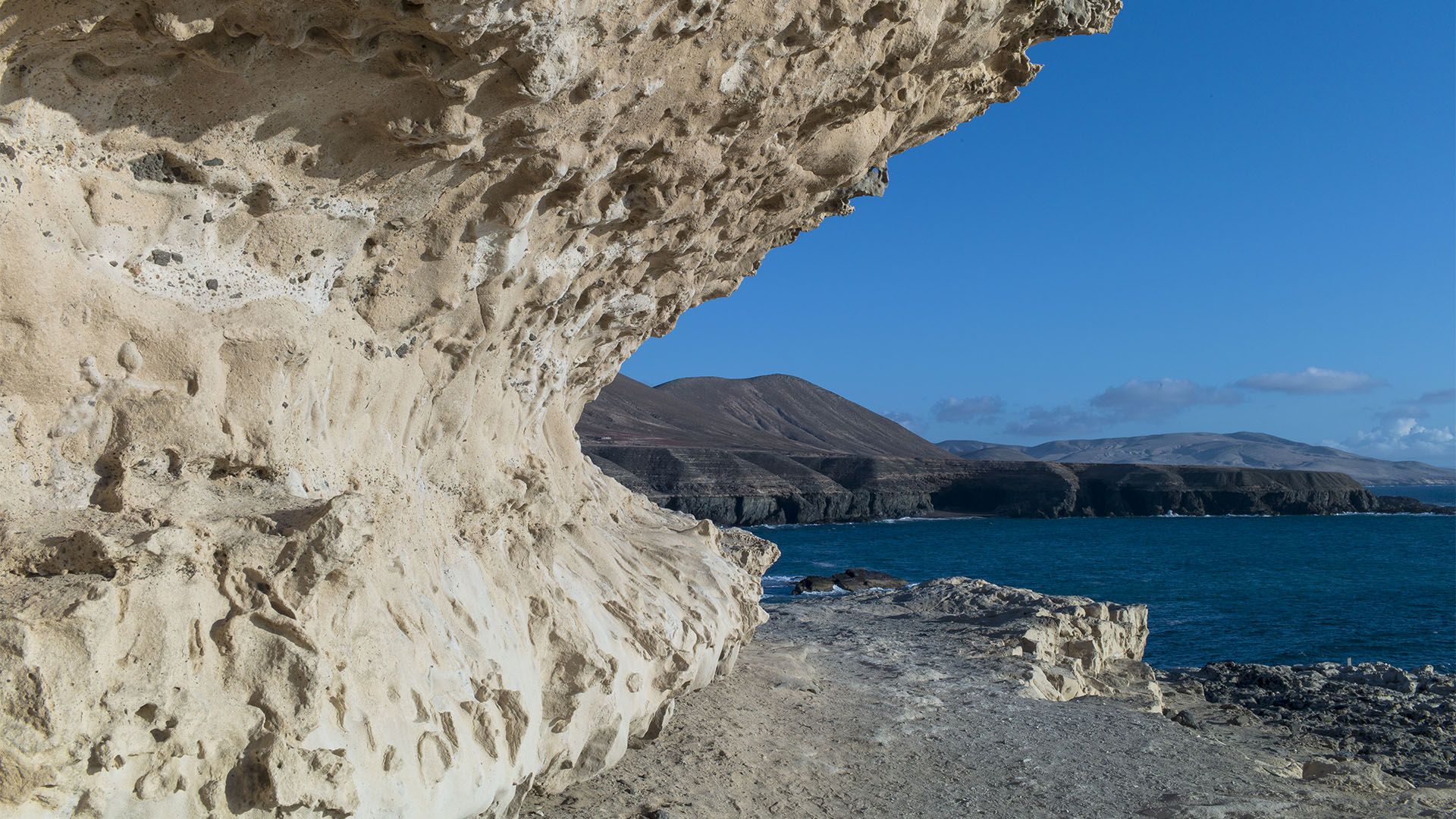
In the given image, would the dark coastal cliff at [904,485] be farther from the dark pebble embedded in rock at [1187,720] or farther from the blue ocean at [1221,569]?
the dark pebble embedded in rock at [1187,720]

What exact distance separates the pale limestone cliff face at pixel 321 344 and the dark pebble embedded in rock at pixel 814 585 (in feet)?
59.6

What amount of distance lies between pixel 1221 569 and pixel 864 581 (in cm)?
2090

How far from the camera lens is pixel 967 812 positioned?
627cm

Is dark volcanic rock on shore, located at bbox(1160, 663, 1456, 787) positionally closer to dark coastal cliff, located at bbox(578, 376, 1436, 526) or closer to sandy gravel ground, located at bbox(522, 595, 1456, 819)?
sandy gravel ground, located at bbox(522, 595, 1456, 819)

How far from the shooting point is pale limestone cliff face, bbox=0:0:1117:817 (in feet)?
10.2

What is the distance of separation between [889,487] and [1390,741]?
57.1 m

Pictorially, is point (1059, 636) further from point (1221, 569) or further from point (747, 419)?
point (747, 419)

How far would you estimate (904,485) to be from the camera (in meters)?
68.9

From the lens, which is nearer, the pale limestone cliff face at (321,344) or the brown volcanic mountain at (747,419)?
the pale limestone cliff face at (321,344)

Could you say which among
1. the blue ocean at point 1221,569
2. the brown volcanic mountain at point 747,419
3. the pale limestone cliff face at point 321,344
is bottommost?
the blue ocean at point 1221,569

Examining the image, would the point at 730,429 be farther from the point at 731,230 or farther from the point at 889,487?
the point at 731,230

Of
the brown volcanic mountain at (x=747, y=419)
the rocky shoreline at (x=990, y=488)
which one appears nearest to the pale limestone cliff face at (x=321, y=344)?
the rocky shoreline at (x=990, y=488)

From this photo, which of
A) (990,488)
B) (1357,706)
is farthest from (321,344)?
(990,488)

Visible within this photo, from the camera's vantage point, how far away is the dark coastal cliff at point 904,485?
6081 cm
